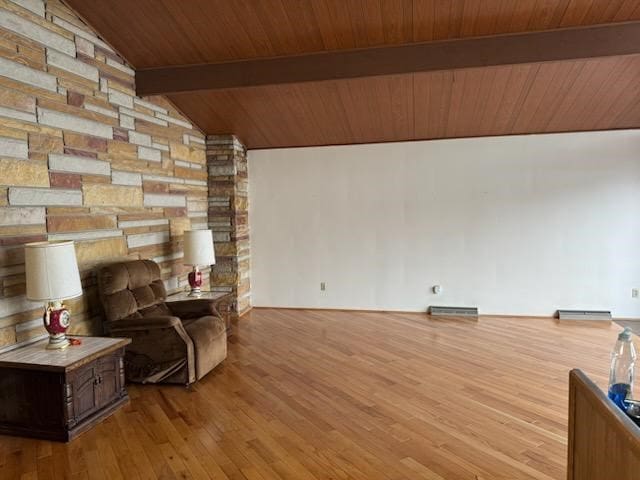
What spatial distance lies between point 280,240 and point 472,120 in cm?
297

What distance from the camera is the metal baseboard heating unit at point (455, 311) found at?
582 centimetres

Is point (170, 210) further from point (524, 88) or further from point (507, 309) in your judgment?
point (507, 309)

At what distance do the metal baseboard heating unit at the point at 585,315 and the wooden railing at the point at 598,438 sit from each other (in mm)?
4575

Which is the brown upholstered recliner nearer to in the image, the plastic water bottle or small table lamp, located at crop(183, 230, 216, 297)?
small table lamp, located at crop(183, 230, 216, 297)

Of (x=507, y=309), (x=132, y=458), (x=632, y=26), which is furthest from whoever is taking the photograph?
(x=507, y=309)

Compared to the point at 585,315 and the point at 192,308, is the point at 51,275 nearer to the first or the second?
the point at 192,308

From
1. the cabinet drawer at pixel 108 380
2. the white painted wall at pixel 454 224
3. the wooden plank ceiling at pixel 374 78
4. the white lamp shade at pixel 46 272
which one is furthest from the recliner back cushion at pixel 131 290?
the white painted wall at pixel 454 224

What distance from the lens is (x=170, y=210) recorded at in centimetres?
500

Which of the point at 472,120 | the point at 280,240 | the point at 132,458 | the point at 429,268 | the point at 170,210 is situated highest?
the point at 472,120

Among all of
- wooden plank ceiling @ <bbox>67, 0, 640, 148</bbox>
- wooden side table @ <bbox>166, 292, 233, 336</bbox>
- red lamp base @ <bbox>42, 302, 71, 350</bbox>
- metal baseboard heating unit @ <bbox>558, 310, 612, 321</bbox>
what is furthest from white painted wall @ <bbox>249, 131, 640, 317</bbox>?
red lamp base @ <bbox>42, 302, 71, 350</bbox>

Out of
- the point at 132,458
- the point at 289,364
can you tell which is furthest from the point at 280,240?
the point at 132,458

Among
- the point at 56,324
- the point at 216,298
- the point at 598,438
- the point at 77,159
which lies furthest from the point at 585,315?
the point at 77,159

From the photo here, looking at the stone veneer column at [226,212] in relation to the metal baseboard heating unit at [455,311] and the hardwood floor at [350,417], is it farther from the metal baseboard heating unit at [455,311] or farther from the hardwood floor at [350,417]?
the metal baseboard heating unit at [455,311]

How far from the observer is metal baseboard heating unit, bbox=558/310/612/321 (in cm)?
552
